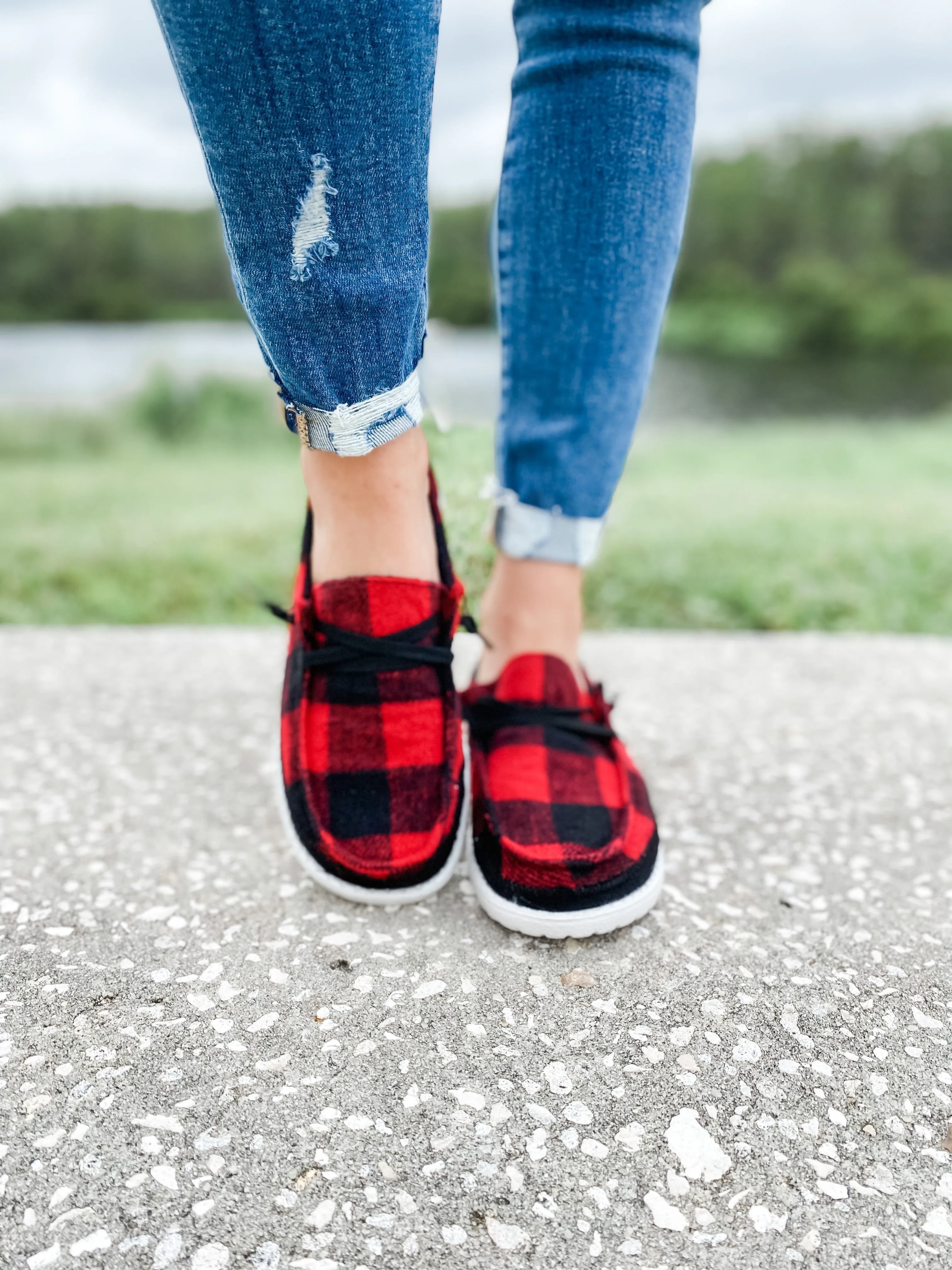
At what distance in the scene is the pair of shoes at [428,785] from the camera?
0.83 meters

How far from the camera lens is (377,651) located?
902 millimetres

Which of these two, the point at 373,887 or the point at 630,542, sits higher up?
the point at 373,887

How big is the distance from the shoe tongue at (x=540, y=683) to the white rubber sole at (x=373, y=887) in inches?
6.2

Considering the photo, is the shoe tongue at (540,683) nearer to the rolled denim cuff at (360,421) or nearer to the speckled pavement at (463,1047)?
the speckled pavement at (463,1047)

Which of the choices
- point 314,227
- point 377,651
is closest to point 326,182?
point 314,227

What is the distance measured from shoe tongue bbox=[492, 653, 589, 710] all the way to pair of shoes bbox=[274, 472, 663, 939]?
3 centimetres

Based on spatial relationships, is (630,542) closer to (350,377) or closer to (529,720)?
(529,720)

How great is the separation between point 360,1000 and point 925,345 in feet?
71.1

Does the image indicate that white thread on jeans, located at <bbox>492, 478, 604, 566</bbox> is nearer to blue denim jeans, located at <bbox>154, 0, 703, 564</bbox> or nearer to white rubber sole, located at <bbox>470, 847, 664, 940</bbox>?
blue denim jeans, located at <bbox>154, 0, 703, 564</bbox>

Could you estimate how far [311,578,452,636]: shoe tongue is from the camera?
89 cm

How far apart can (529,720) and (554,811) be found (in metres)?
0.13

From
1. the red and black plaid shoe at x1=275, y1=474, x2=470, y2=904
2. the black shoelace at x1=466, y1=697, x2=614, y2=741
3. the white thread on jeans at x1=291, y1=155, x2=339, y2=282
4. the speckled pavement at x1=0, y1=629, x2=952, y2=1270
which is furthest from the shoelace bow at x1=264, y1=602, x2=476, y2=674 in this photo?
the white thread on jeans at x1=291, y1=155, x2=339, y2=282

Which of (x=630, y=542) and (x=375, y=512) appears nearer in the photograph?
(x=375, y=512)

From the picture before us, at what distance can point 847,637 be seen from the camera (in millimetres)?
1680
